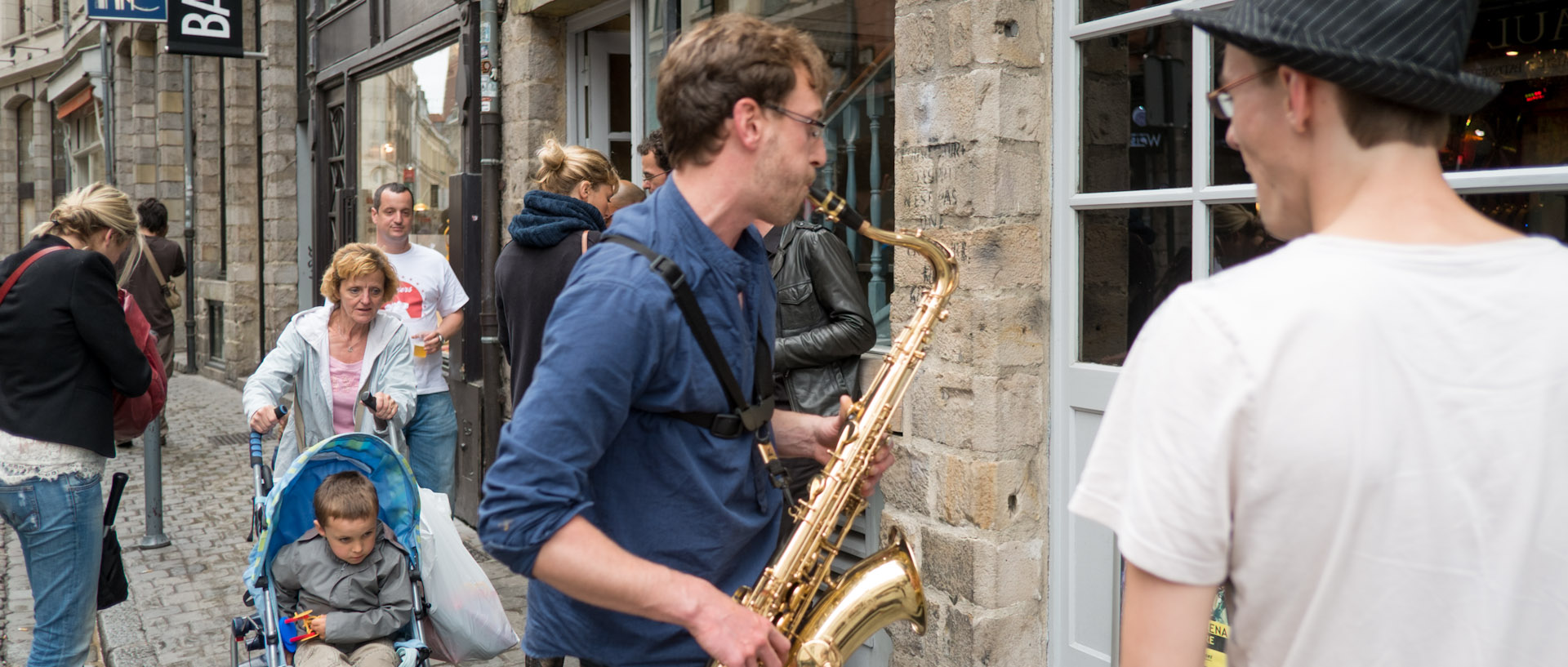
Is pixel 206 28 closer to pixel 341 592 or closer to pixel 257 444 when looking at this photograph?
pixel 257 444

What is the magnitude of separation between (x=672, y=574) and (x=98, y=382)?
10.1 feet

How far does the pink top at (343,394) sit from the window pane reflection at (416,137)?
3.56 metres

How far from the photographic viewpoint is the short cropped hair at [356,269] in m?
4.69

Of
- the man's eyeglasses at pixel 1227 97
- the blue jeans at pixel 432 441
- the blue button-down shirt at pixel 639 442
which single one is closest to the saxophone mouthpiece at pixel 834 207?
the blue button-down shirt at pixel 639 442

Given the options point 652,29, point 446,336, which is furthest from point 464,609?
point 652,29

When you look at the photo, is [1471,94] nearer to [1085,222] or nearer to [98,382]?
[1085,222]

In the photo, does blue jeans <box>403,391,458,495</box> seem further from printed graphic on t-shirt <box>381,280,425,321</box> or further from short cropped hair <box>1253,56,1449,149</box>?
short cropped hair <box>1253,56,1449,149</box>

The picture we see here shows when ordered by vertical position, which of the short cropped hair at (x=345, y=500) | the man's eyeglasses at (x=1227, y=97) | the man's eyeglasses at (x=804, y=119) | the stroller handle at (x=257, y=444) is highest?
the man's eyeglasses at (x=804, y=119)

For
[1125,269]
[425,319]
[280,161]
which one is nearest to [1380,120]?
[1125,269]

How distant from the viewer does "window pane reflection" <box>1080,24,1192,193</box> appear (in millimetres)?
3357

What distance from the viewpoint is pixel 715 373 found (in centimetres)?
187

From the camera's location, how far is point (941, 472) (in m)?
3.77

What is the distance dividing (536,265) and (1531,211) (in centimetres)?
290

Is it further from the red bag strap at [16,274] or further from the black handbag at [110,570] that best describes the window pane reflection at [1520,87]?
the black handbag at [110,570]
